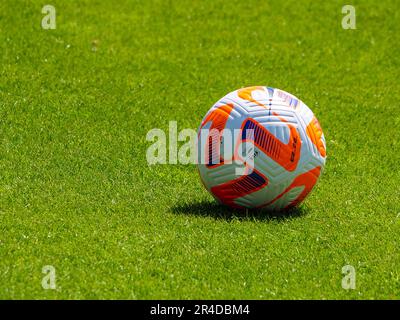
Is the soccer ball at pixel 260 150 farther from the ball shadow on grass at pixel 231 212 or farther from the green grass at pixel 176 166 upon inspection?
the green grass at pixel 176 166

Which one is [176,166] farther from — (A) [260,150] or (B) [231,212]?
(A) [260,150]

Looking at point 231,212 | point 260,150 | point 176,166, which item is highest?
point 260,150

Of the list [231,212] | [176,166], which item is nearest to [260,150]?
[231,212]

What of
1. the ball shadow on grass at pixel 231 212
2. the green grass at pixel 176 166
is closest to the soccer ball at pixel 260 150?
the ball shadow on grass at pixel 231 212

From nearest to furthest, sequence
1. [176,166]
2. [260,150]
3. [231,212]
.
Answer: [260,150] < [231,212] < [176,166]

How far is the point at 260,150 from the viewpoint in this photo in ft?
32.3

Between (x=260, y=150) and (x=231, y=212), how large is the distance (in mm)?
976

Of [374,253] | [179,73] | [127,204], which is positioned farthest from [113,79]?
[374,253]

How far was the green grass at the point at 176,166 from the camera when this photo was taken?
856 centimetres

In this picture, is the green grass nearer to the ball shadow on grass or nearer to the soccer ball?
the ball shadow on grass

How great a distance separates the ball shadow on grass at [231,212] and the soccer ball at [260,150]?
0.35ft

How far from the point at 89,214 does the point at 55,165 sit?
7.28ft

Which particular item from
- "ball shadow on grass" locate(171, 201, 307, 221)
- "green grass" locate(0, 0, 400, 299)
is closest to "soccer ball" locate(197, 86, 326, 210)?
"ball shadow on grass" locate(171, 201, 307, 221)

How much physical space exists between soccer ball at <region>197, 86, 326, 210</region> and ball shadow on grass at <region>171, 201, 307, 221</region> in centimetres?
11
